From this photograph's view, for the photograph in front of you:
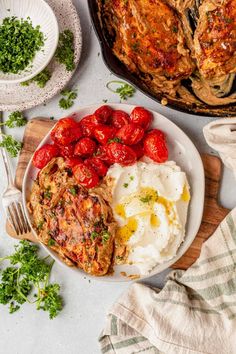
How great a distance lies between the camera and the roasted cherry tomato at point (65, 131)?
15.1 feet

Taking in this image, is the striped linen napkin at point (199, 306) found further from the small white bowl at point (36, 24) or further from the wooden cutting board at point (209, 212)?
the small white bowl at point (36, 24)

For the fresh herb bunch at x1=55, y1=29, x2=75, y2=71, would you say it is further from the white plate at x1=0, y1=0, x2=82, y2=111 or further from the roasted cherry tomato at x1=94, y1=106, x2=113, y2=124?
the roasted cherry tomato at x1=94, y1=106, x2=113, y2=124

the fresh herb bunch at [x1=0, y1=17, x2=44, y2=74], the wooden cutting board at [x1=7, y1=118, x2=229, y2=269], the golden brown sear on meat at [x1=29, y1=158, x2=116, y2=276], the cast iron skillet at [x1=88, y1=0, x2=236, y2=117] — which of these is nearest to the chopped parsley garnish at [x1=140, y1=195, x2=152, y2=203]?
the golden brown sear on meat at [x1=29, y1=158, x2=116, y2=276]

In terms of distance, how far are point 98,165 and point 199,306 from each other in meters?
1.36

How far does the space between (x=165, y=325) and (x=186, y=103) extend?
1722mm

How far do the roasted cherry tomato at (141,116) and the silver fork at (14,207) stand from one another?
1166 mm

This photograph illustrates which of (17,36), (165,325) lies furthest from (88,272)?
(17,36)

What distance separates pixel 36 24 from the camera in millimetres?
4805

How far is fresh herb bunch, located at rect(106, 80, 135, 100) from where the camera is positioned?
475 centimetres

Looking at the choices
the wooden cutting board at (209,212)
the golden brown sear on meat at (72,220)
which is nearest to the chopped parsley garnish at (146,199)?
the golden brown sear on meat at (72,220)

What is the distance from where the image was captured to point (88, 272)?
4.58 m

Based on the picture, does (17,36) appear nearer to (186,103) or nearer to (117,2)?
(117,2)

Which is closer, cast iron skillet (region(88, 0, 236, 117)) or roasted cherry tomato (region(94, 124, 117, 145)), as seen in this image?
cast iron skillet (region(88, 0, 236, 117))

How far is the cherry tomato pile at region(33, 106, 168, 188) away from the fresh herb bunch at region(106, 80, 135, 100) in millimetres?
182
